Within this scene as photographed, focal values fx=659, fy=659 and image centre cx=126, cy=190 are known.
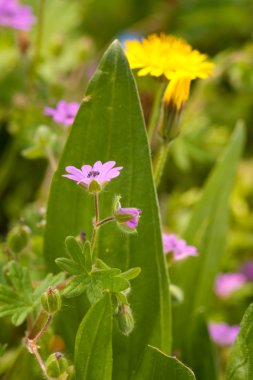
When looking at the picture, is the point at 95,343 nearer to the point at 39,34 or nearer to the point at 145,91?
the point at 39,34

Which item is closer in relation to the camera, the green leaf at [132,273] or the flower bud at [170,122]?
the green leaf at [132,273]

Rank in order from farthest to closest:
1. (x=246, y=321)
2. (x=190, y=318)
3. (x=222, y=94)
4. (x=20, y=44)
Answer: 1. (x=222, y=94)
2. (x=20, y=44)
3. (x=190, y=318)
4. (x=246, y=321)

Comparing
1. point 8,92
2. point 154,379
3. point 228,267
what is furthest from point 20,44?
point 154,379

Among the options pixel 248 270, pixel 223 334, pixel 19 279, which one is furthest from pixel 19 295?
pixel 248 270

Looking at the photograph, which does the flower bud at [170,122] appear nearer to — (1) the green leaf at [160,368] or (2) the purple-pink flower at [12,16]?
(1) the green leaf at [160,368]

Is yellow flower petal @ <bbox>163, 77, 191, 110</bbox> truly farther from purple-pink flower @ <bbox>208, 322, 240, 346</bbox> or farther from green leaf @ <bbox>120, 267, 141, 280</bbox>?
purple-pink flower @ <bbox>208, 322, 240, 346</bbox>

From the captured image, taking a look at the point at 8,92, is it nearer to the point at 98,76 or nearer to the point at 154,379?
the point at 98,76

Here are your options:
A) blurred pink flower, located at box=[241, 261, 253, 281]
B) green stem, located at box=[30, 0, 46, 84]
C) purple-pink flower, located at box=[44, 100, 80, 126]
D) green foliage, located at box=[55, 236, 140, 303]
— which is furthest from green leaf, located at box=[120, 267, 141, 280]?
blurred pink flower, located at box=[241, 261, 253, 281]

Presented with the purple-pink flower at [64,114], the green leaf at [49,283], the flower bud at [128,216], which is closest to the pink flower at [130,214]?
the flower bud at [128,216]
